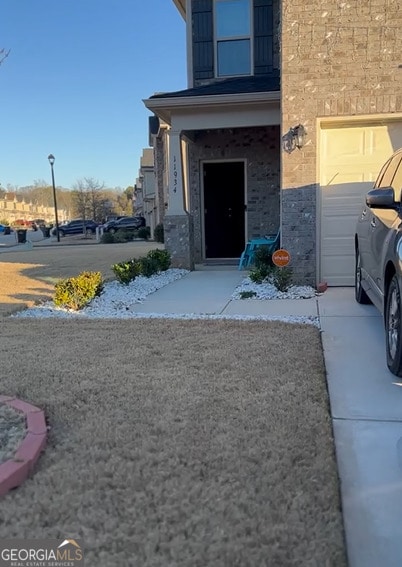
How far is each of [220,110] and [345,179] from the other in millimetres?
3493

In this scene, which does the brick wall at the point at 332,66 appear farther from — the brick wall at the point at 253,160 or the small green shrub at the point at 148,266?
the brick wall at the point at 253,160

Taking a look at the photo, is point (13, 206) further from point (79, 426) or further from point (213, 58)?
point (79, 426)

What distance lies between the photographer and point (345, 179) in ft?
24.5

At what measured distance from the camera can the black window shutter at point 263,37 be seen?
1105 cm

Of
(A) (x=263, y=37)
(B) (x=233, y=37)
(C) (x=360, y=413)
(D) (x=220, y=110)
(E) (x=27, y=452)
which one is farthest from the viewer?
(B) (x=233, y=37)

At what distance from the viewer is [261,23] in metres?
11.1

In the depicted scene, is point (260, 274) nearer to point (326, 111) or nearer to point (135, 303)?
point (135, 303)

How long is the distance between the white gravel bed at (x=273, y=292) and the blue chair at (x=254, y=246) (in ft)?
5.16

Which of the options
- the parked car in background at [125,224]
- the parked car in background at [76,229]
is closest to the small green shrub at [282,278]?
the parked car in background at [125,224]

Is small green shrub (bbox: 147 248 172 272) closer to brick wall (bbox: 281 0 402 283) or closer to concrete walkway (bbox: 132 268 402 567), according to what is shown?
concrete walkway (bbox: 132 268 402 567)

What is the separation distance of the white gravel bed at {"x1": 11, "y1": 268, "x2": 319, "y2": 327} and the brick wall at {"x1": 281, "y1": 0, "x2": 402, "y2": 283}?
1270 mm

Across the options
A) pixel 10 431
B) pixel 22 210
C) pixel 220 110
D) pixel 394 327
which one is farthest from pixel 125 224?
pixel 22 210

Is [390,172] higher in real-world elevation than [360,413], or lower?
higher

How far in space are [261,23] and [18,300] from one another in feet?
27.4
